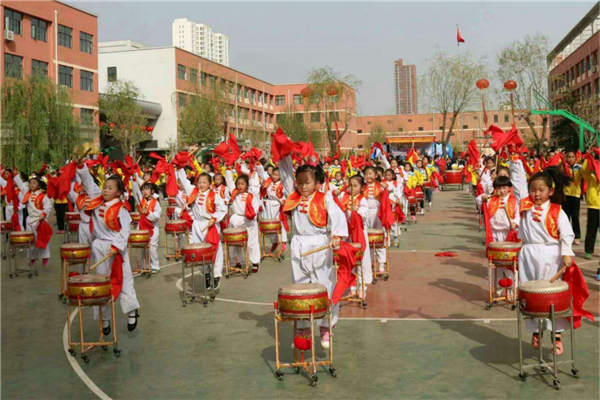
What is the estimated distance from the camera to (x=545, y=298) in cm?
530

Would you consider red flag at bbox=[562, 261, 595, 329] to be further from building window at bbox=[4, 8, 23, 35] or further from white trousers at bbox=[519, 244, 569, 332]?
building window at bbox=[4, 8, 23, 35]

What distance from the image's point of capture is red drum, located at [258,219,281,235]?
1246 centimetres

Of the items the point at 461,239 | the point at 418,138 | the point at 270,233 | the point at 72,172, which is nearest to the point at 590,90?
the point at 418,138

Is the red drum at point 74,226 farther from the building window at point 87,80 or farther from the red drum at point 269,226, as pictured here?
the building window at point 87,80

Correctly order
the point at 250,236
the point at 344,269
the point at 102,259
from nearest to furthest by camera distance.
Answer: the point at 344,269 → the point at 102,259 → the point at 250,236

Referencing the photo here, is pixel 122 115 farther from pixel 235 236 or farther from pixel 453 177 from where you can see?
pixel 235 236

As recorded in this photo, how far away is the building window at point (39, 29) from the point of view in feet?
126

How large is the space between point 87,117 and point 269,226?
103ft

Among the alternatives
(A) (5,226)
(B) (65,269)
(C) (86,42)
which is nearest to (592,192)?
(B) (65,269)

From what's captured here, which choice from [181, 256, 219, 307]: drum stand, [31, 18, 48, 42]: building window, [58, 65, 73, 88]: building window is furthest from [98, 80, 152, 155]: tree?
[181, 256, 219, 307]: drum stand

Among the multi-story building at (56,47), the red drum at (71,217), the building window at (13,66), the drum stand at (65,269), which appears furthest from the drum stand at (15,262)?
A: the building window at (13,66)

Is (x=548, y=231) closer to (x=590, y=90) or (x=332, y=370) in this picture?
(x=332, y=370)

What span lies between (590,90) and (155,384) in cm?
5460

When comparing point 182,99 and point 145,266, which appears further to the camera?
point 182,99
